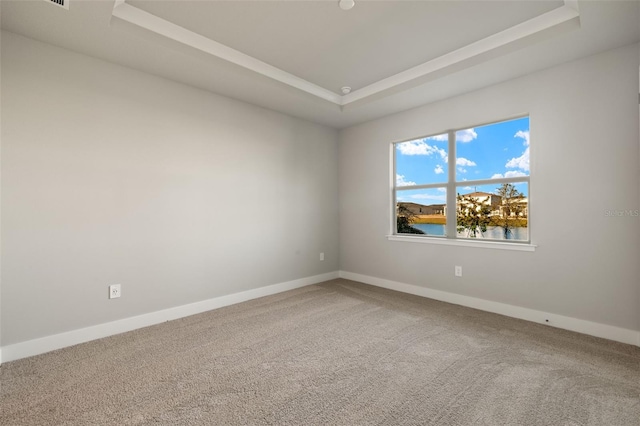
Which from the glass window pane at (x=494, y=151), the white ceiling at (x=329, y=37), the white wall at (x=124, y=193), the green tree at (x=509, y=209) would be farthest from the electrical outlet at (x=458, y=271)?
the white wall at (x=124, y=193)

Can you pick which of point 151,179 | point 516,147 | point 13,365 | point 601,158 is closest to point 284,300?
point 151,179

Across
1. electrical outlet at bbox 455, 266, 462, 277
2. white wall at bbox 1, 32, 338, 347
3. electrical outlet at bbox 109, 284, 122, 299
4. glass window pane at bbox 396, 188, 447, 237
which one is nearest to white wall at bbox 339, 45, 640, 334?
electrical outlet at bbox 455, 266, 462, 277

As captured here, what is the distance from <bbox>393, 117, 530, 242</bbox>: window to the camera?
3178 millimetres

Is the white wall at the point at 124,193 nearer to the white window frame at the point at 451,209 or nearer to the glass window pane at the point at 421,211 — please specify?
the white window frame at the point at 451,209

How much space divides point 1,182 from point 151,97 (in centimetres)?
135

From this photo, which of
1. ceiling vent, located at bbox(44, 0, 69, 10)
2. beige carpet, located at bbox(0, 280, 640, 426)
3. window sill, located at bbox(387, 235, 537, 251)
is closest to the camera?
beige carpet, located at bbox(0, 280, 640, 426)

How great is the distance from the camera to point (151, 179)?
295cm

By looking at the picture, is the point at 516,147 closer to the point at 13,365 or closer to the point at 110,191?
the point at 110,191

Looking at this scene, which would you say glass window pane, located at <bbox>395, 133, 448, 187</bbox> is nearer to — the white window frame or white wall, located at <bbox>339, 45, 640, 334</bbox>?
the white window frame

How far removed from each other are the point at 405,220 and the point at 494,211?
1.13 m

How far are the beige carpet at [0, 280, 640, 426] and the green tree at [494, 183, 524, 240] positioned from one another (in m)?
0.99

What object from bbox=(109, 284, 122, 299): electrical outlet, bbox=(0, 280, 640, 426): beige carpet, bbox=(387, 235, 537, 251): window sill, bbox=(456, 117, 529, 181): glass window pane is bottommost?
bbox=(0, 280, 640, 426): beige carpet

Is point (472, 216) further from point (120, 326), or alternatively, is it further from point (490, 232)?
point (120, 326)

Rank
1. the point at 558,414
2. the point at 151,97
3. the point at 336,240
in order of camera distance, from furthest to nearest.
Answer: the point at 336,240 → the point at 151,97 → the point at 558,414
